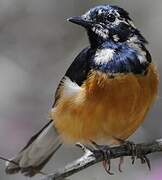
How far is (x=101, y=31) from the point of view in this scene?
6938 mm

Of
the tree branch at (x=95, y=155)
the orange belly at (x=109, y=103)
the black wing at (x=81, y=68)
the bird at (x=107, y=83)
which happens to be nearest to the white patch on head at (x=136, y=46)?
the bird at (x=107, y=83)

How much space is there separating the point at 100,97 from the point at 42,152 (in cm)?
112

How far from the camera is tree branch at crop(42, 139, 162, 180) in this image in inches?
242

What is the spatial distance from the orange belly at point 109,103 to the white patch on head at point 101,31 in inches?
12.3

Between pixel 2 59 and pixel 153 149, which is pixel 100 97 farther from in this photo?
pixel 2 59

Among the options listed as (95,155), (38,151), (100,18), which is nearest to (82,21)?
(100,18)

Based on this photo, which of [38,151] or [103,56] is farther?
[38,151]

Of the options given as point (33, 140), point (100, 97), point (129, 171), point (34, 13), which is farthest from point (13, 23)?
point (100, 97)

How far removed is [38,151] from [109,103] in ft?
3.67

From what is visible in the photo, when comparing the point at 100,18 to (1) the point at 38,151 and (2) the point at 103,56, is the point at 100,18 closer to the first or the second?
(2) the point at 103,56

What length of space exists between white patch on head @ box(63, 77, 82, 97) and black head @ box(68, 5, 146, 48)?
0.35m

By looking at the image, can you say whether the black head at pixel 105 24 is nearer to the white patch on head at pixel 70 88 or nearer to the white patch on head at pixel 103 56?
the white patch on head at pixel 103 56

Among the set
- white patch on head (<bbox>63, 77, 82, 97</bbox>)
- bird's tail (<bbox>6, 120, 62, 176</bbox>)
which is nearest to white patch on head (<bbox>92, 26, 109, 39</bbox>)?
white patch on head (<bbox>63, 77, 82, 97</bbox>)

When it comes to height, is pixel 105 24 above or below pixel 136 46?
above
